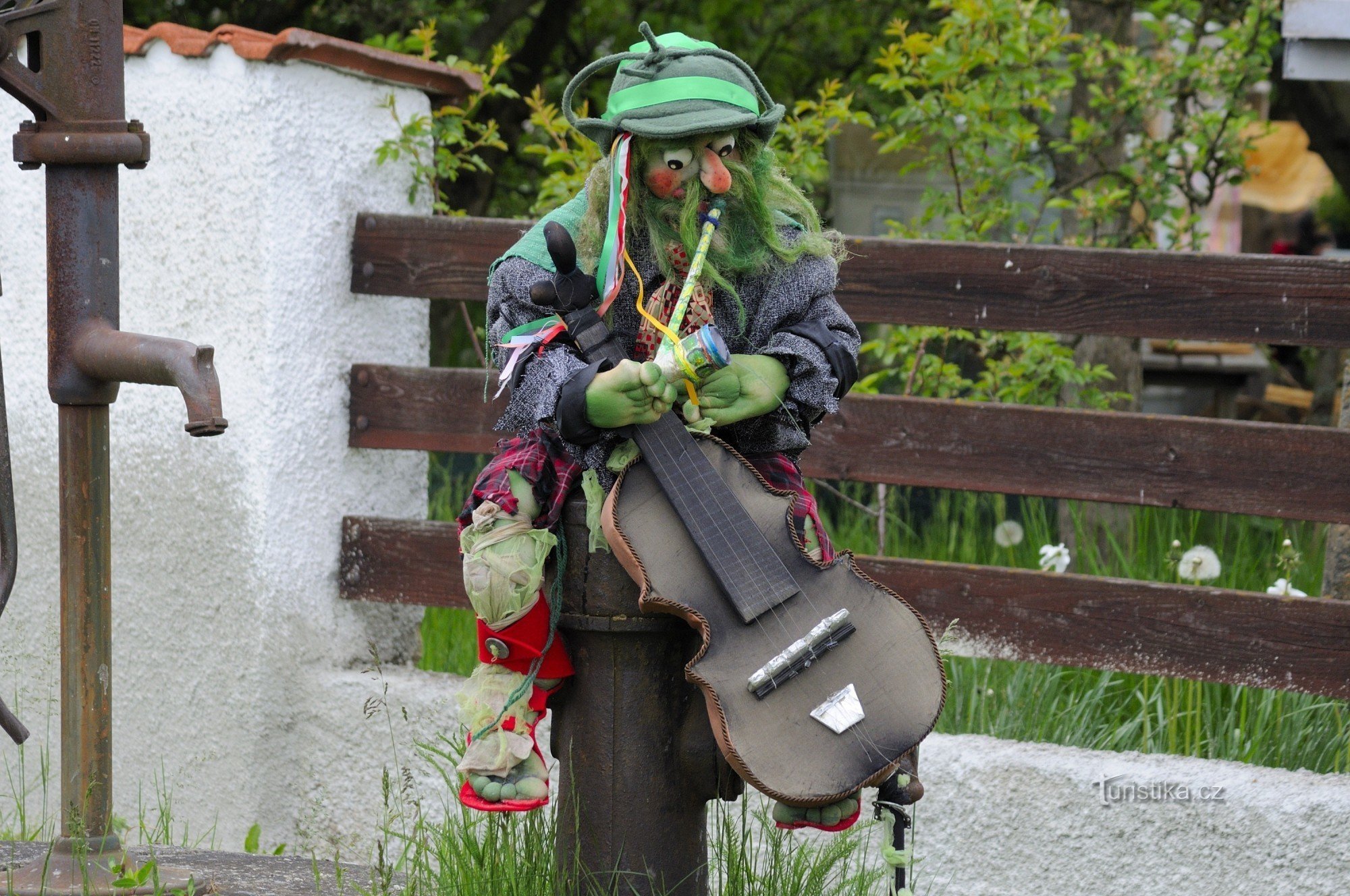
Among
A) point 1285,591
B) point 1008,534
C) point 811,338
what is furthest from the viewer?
point 1008,534

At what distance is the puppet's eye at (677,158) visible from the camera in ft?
6.61

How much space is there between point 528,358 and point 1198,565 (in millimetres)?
2018

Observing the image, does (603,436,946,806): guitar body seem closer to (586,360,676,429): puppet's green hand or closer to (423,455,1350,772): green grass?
(586,360,676,429): puppet's green hand

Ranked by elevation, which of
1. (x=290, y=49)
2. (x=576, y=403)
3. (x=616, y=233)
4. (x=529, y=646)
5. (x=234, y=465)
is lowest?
(x=529, y=646)

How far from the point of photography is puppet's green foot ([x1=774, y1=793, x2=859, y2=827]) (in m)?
1.95

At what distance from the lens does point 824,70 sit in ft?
24.6

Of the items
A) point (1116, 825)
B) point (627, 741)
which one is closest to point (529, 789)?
point (627, 741)

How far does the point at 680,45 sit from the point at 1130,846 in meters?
1.87

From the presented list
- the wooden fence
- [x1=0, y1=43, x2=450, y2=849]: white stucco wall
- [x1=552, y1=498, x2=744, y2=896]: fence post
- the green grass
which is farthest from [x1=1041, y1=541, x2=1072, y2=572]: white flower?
[x1=552, y1=498, x2=744, y2=896]: fence post

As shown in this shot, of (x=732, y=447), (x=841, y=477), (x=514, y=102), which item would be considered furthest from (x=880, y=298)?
(x=514, y=102)

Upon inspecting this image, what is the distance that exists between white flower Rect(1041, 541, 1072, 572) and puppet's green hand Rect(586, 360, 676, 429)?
1836mm

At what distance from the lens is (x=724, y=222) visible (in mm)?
2084

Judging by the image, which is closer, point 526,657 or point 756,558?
point 756,558

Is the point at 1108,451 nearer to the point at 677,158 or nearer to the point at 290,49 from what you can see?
the point at 677,158
